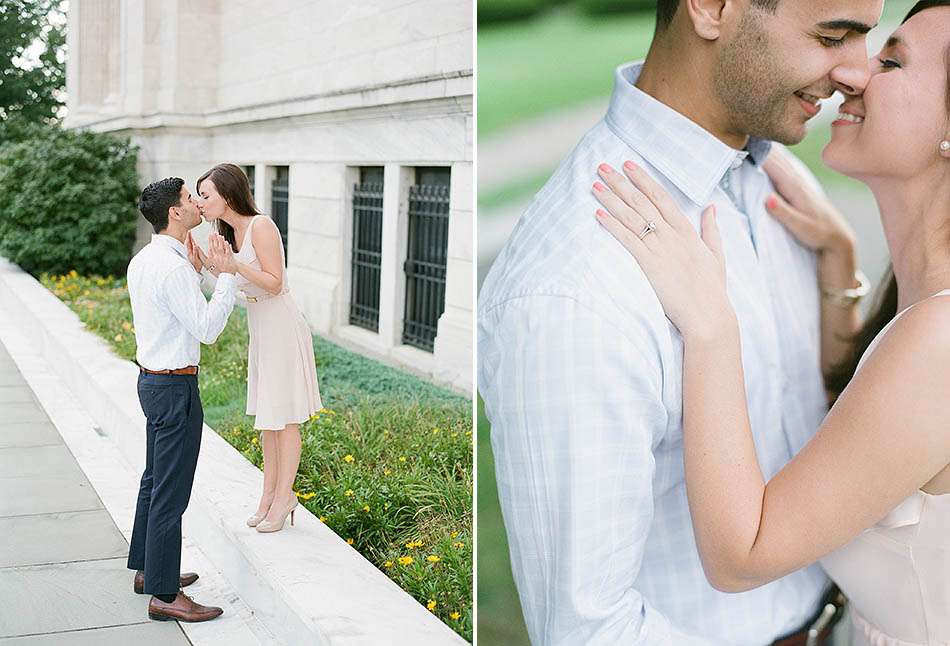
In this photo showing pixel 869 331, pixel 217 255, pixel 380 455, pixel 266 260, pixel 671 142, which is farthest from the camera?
pixel 380 455

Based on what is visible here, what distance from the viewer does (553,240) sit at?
1.71m

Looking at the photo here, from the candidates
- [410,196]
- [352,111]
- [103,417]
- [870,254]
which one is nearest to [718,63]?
[870,254]

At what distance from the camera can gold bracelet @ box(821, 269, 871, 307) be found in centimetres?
196

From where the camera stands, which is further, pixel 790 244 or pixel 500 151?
pixel 790 244

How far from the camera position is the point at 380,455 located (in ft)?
11.9

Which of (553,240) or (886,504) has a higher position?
(553,240)

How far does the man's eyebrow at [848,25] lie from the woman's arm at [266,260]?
1.85 metres

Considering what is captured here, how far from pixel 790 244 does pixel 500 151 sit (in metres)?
0.60

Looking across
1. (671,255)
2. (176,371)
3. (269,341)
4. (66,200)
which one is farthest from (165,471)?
(671,255)

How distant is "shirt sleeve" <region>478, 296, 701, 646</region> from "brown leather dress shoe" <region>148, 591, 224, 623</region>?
193 cm

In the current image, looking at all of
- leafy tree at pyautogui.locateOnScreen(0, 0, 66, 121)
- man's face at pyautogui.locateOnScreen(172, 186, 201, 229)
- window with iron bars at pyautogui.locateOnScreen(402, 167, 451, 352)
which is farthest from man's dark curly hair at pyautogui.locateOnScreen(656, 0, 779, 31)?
leafy tree at pyautogui.locateOnScreen(0, 0, 66, 121)

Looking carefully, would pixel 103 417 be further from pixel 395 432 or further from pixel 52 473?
pixel 395 432

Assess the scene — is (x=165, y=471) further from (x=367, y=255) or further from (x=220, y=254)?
(x=367, y=255)

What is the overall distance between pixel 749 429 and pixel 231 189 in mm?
1841
